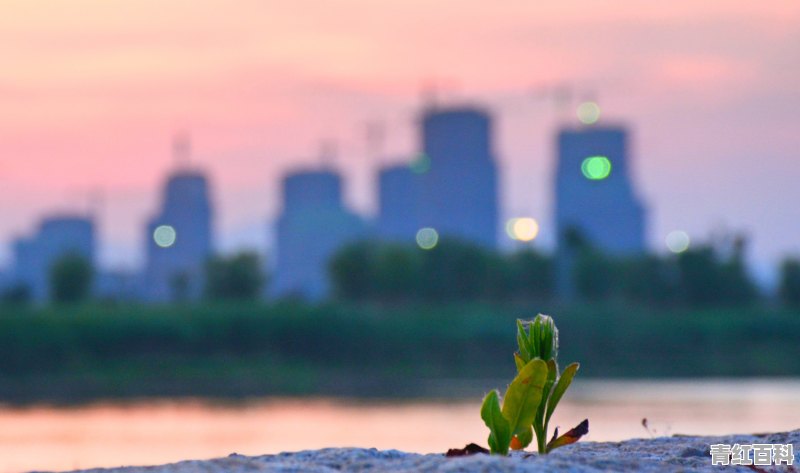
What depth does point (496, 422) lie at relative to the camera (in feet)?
31.7

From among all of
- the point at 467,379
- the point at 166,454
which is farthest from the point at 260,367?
the point at 166,454

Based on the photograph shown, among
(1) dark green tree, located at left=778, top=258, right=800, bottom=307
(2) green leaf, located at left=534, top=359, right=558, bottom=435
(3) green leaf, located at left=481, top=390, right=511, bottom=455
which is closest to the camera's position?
(3) green leaf, located at left=481, top=390, right=511, bottom=455

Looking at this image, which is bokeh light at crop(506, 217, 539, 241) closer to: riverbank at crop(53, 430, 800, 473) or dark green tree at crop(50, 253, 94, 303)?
dark green tree at crop(50, 253, 94, 303)

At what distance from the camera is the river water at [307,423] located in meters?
29.9

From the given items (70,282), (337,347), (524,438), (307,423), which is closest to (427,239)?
(70,282)

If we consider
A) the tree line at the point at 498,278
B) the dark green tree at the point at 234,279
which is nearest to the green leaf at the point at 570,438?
the tree line at the point at 498,278

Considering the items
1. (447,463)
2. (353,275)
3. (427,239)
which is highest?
(427,239)

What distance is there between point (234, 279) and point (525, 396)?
89.1 meters

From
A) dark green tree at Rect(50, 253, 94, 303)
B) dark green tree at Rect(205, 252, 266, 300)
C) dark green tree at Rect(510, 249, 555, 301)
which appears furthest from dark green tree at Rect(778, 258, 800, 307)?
dark green tree at Rect(50, 253, 94, 303)

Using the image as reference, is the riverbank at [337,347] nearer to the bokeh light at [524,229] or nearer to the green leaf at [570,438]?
the bokeh light at [524,229]

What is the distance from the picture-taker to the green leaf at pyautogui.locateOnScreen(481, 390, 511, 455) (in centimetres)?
961

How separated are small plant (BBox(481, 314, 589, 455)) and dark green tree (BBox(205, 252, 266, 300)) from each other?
287 ft

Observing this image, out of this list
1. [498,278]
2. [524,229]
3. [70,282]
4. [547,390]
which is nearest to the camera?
[547,390]

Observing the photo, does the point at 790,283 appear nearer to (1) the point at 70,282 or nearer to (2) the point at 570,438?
(1) the point at 70,282
